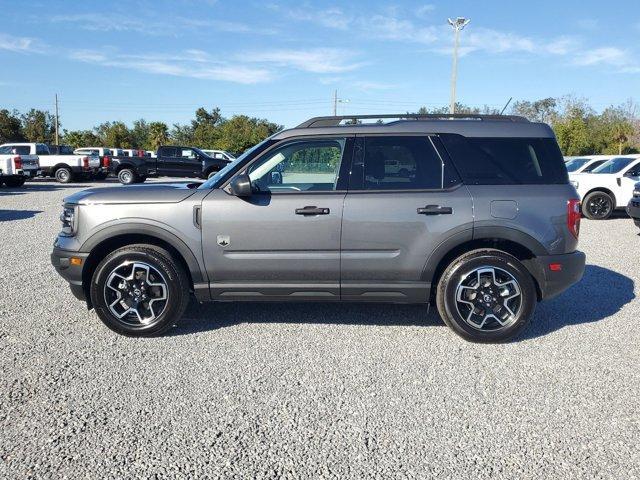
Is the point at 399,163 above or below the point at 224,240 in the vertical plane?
above

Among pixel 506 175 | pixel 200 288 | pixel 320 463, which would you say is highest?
pixel 506 175

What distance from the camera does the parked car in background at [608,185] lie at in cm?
1238

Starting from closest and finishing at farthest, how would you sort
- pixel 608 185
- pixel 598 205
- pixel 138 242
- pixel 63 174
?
pixel 138 242
pixel 608 185
pixel 598 205
pixel 63 174

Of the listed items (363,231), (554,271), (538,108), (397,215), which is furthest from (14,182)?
(538,108)

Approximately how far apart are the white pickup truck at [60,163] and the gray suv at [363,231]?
20.9 meters

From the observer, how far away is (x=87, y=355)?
154 inches

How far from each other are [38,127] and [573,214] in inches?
2923

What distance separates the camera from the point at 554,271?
4.21 m

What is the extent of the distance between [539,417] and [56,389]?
3.20 m

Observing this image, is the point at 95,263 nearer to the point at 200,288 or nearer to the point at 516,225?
the point at 200,288

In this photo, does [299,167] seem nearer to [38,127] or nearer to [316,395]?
[316,395]

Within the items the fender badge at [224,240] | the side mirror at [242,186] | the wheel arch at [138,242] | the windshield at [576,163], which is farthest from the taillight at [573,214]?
the windshield at [576,163]

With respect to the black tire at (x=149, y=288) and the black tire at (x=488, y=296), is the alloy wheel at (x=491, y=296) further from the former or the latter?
the black tire at (x=149, y=288)

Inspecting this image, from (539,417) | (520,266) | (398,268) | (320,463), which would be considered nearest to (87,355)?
(320,463)
